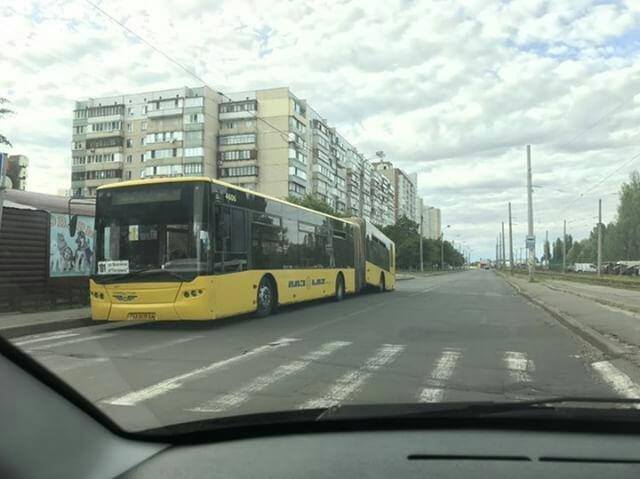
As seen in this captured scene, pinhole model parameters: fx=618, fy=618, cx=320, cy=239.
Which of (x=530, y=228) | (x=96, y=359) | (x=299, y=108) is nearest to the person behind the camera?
(x=96, y=359)

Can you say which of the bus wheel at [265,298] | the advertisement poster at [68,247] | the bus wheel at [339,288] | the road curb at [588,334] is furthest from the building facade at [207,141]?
the bus wheel at [265,298]

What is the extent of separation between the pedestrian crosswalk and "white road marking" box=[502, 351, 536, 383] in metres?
0.01

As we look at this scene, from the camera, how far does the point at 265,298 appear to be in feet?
50.3

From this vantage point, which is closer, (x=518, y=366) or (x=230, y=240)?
(x=518, y=366)

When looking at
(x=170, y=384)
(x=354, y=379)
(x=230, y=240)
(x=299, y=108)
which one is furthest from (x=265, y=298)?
(x=299, y=108)

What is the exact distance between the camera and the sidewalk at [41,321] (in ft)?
39.1

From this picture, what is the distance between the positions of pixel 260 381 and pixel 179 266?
5783mm

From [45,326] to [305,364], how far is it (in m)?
6.76

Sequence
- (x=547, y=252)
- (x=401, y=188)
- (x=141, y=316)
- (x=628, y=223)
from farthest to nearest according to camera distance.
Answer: (x=547, y=252) < (x=401, y=188) < (x=628, y=223) < (x=141, y=316)

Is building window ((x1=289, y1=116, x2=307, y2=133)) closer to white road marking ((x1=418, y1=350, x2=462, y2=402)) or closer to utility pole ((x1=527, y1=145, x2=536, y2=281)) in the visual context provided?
utility pole ((x1=527, y1=145, x2=536, y2=281))

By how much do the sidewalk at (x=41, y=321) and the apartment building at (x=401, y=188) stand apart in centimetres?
9759

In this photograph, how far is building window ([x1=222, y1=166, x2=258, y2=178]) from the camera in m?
94.4

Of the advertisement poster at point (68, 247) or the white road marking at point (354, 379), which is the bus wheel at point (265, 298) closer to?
the advertisement poster at point (68, 247)

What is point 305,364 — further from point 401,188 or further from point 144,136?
point 401,188
